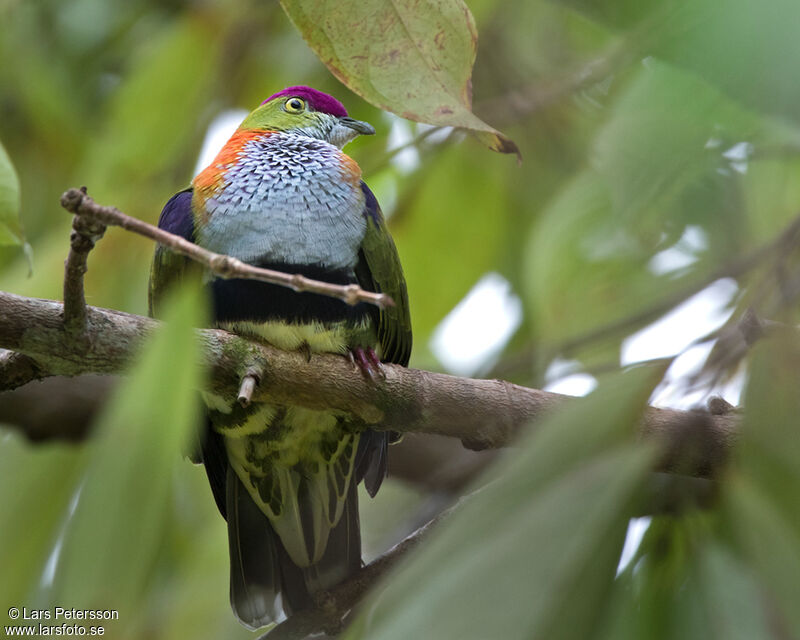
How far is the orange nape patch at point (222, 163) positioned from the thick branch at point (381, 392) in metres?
0.60

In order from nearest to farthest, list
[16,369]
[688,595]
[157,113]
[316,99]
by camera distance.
→ [688,595] < [16,369] < [157,113] < [316,99]

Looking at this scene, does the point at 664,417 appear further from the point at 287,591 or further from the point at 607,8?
the point at 287,591

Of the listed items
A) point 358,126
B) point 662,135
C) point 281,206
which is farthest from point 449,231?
point 662,135

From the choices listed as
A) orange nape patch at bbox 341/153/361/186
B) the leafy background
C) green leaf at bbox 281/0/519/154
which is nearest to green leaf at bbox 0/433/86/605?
the leafy background

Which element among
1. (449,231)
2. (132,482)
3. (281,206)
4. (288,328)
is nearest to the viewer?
(132,482)

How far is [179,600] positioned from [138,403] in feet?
4.90

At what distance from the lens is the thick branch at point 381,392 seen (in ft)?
6.08

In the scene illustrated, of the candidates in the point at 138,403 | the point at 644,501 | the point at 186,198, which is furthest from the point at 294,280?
the point at 186,198

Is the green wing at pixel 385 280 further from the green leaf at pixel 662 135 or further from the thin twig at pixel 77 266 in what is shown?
the thin twig at pixel 77 266

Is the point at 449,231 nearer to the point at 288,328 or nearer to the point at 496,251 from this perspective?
the point at 496,251

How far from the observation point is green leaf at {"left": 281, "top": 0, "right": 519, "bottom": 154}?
1.55 m

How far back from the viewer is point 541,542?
1527 mm

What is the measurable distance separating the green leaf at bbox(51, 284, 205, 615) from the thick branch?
1.27ft

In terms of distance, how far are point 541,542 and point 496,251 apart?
1910 millimetres
